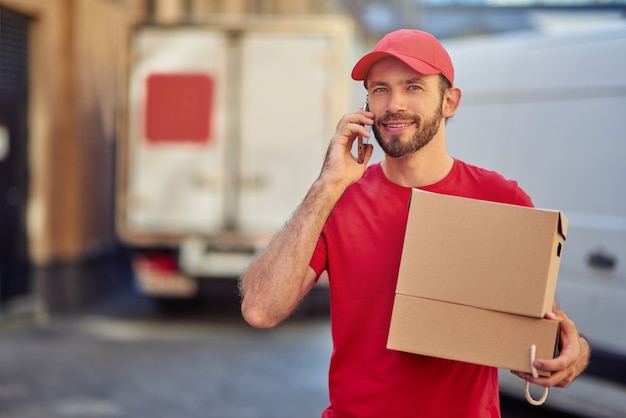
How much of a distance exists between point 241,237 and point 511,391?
534cm

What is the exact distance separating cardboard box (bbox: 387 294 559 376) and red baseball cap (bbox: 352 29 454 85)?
0.59 meters

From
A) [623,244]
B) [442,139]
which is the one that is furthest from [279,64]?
[442,139]

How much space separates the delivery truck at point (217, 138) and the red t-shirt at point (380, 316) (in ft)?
28.0

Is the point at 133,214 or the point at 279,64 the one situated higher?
the point at 279,64

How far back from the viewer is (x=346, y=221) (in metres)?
2.96

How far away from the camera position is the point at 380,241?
2.90 metres

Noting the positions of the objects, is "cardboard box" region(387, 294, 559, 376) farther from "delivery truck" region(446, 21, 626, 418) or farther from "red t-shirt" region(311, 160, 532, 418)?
"delivery truck" region(446, 21, 626, 418)

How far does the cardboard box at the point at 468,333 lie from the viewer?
263 centimetres

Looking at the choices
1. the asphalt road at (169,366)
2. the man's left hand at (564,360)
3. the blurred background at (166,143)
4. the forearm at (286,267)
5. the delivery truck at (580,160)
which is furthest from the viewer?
the blurred background at (166,143)

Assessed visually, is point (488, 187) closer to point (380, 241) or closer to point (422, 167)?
point (422, 167)

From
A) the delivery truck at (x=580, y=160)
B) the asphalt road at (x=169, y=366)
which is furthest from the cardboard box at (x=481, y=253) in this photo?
the asphalt road at (x=169, y=366)

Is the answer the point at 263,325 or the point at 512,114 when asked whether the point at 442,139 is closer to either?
the point at 263,325

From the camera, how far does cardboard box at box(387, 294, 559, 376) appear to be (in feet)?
8.63

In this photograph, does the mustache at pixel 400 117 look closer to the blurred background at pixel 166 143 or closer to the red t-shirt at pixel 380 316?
the red t-shirt at pixel 380 316
